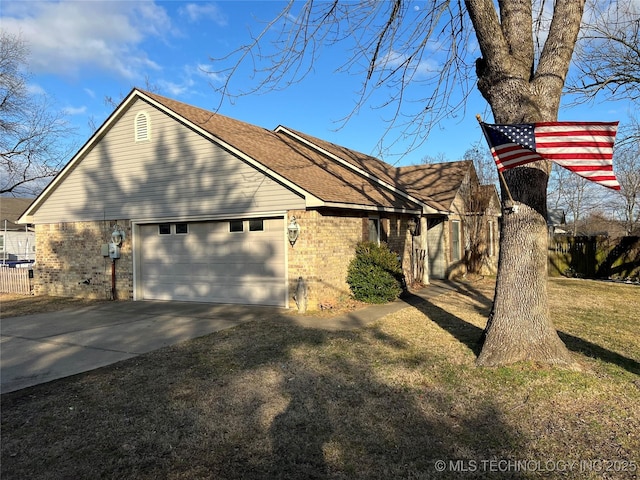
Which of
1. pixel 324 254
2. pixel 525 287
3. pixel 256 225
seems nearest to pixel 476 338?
pixel 525 287

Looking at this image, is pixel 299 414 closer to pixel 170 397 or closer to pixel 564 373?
pixel 170 397

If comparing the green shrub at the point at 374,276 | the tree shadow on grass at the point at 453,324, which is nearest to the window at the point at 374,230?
the green shrub at the point at 374,276

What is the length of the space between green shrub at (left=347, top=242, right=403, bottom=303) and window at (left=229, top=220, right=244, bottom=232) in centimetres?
307

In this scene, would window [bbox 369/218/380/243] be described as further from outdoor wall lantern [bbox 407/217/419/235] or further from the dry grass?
the dry grass

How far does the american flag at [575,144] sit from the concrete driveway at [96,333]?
6380 mm

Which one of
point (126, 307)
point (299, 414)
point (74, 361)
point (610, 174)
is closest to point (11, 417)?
point (74, 361)

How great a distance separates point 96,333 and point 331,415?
6180 millimetres

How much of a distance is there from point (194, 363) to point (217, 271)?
5.87 metres

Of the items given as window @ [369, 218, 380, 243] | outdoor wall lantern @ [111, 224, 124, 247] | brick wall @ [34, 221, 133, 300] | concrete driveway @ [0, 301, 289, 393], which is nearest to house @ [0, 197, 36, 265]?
brick wall @ [34, 221, 133, 300]

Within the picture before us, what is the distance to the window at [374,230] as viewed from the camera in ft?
43.4

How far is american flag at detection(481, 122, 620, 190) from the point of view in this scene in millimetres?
4871

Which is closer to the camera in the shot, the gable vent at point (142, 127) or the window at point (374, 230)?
the gable vent at point (142, 127)

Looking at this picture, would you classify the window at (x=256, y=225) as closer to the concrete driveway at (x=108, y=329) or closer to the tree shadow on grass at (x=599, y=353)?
the concrete driveway at (x=108, y=329)

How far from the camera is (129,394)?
17.3ft
